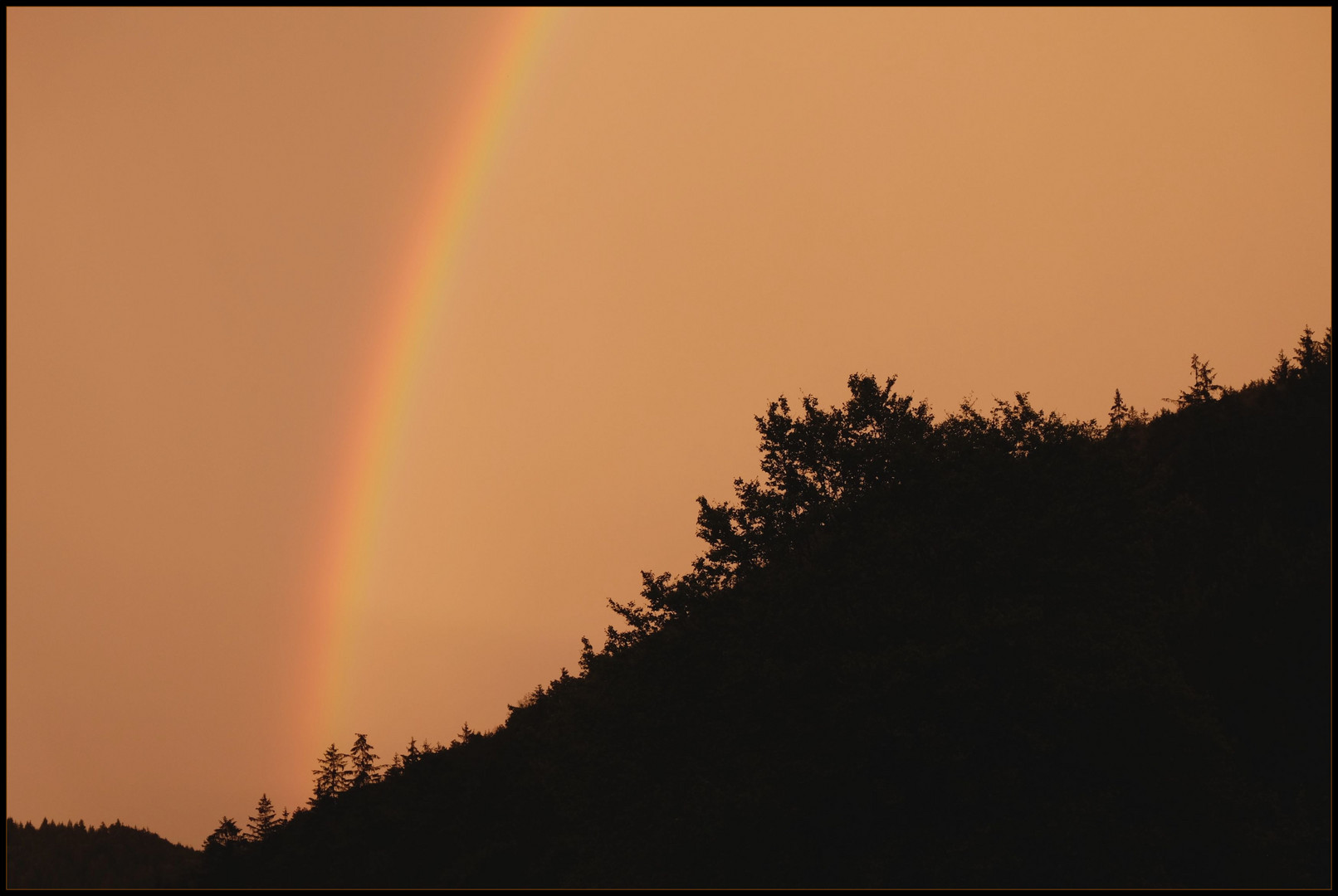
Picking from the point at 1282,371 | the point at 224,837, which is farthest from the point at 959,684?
the point at 224,837

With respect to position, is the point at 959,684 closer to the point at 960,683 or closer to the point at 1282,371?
the point at 960,683

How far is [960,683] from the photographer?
21.6 m

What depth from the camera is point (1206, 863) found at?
22641 millimetres

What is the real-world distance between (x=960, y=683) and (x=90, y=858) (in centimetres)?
9008

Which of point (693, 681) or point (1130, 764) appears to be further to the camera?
point (693, 681)

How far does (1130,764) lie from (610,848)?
13933mm

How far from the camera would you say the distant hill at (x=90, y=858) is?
7625 cm

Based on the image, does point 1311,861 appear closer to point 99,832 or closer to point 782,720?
point 782,720

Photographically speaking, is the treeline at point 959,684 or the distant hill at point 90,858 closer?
the treeline at point 959,684

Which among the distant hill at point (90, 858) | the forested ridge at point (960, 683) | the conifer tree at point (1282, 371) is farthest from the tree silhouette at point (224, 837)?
the conifer tree at point (1282, 371)

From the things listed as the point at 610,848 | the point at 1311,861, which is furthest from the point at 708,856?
the point at 1311,861

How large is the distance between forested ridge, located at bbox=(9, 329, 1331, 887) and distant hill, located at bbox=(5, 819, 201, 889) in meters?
57.1

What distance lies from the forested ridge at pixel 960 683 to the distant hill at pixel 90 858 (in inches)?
2250

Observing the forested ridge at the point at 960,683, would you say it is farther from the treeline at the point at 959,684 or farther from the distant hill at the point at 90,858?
the distant hill at the point at 90,858
